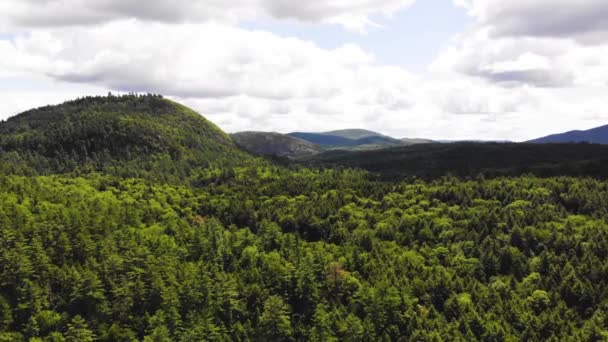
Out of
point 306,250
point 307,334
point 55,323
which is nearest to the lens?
point 55,323

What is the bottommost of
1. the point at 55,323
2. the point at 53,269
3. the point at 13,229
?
the point at 55,323

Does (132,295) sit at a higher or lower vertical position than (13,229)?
lower

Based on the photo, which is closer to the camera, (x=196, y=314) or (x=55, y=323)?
(x=55, y=323)

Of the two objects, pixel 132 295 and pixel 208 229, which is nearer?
pixel 132 295

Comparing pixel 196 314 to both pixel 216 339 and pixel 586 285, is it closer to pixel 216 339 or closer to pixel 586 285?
pixel 216 339

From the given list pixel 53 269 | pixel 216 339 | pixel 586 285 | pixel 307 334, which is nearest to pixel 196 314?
pixel 216 339

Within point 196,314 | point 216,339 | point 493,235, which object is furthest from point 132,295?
point 493,235

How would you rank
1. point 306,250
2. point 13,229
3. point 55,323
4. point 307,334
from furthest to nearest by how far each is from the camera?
point 306,250, point 13,229, point 307,334, point 55,323

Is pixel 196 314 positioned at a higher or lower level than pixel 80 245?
lower

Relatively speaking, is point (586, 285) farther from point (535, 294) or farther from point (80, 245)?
point (80, 245)
